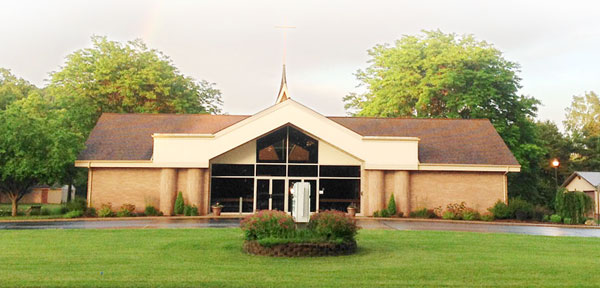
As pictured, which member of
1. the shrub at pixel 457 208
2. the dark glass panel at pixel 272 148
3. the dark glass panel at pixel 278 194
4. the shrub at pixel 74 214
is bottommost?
the shrub at pixel 74 214

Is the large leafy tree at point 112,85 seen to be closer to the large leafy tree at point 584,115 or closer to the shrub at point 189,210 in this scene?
the shrub at point 189,210

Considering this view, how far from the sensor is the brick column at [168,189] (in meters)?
29.1

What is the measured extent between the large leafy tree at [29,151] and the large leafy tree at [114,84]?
1148cm

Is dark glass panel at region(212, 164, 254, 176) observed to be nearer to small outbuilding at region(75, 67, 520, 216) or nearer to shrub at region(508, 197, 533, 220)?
small outbuilding at region(75, 67, 520, 216)

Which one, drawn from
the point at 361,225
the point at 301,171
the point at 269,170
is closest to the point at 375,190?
the point at 301,171

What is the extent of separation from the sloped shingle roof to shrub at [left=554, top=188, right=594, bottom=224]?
301cm

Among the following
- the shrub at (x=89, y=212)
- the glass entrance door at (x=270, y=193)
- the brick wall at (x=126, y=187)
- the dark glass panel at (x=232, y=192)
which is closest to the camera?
the shrub at (x=89, y=212)

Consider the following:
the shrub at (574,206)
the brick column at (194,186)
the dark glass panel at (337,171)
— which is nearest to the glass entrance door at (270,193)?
the dark glass panel at (337,171)

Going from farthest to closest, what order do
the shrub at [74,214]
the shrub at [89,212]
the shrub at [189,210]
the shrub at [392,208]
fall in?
the shrub at [392,208], the shrub at [189,210], the shrub at [89,212], the shrub at [74,214]

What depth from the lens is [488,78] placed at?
39062 millimetres

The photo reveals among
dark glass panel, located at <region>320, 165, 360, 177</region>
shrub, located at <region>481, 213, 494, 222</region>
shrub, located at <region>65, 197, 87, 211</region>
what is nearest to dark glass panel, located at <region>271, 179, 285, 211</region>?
dark glass panel, located at <region>320, 165, 360, 177</region>

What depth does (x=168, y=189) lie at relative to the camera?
29.3 meters

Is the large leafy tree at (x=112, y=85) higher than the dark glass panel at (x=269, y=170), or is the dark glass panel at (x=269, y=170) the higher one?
the large leafy tree at (x=112, y=85)

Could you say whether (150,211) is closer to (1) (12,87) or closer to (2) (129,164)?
(2) (129,164)
